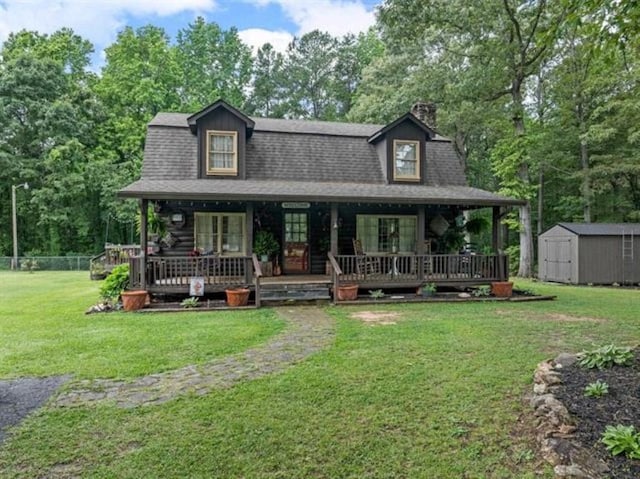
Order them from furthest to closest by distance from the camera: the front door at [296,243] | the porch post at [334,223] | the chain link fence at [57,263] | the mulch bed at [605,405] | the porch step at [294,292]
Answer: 1. the chain link fence at [57,263]
2. the front door at [296,243]
3. the porch post at [334,223]
4. the porch step at [294,292]
5. the mulch bed at [605,405]

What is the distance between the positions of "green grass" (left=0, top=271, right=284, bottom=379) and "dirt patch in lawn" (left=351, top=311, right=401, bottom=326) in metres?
1.73

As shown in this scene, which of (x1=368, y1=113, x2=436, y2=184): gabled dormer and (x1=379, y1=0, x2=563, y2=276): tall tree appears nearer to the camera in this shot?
(x1=368, y1=113, x2=436, y2=184): gabled dormer

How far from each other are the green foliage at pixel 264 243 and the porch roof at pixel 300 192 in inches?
55.9

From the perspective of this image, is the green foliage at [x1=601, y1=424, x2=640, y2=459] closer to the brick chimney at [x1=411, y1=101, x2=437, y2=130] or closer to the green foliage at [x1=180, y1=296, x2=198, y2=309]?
the green foliage at [x1=180, y1=296, x2=198, y2=309]

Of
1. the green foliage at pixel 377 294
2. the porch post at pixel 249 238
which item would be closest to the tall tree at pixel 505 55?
the porch post at pixel 249 238

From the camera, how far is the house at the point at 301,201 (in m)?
10.7

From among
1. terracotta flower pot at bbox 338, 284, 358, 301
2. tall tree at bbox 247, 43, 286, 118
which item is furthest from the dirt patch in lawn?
tall tree at bbox 247, 43, 286, 118

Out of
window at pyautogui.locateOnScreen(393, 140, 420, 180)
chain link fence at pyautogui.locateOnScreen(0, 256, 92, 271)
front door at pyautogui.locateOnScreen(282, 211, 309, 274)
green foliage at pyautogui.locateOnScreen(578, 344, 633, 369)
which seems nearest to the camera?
green foliage at pyautogui.locateOnScreen(578, 344, 633, 369)

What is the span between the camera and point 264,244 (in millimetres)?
12039

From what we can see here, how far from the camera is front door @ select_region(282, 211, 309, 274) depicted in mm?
12773

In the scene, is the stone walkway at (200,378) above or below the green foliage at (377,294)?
→ below

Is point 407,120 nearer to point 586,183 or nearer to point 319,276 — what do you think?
point 319,276

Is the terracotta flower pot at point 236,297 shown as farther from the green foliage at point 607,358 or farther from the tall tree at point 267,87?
the tall tree at point 267,87

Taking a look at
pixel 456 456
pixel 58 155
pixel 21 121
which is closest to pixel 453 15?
pixel 456 456
